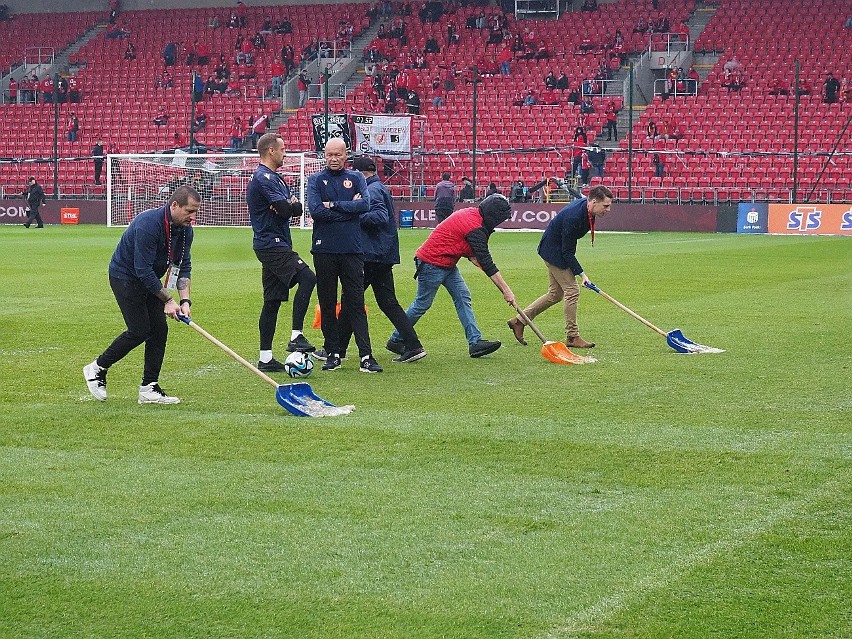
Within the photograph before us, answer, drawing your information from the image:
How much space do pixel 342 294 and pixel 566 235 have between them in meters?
2.54

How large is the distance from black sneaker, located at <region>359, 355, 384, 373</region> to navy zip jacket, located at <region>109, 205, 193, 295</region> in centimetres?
219

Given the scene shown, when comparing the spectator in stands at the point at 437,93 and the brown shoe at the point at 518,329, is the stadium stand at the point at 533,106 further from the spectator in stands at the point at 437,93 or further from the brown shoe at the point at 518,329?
the brown shoe at the point at 518,329

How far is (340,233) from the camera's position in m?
10.7

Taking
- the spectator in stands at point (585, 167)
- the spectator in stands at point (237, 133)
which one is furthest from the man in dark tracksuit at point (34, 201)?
the spectator in stands at point (585, 167)

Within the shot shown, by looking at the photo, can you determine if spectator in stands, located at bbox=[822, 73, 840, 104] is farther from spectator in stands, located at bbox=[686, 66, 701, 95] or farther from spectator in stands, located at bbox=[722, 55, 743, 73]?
spectator in stands, located at bbox=[686, 66, 701, 95]

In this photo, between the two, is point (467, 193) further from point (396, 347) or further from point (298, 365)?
point (298, 365)

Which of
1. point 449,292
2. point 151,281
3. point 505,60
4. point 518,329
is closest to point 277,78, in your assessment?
point 505,60

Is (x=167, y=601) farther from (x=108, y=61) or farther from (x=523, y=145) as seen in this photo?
(x=108, y=61)

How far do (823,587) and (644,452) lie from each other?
2435 millimetres

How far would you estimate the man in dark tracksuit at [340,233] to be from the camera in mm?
10656

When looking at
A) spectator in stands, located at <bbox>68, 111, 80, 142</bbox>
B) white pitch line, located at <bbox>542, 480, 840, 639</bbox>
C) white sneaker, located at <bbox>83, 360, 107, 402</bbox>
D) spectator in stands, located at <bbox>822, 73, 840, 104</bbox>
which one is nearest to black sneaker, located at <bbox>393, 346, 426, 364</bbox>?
white sneaker, located at <bbox>83, 360, 107, 402</bbox>

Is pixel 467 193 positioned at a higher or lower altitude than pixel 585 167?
lower

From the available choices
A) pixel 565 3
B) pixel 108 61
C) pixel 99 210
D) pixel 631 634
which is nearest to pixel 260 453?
pixel 631 634

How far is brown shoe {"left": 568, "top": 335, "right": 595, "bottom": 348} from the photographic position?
40.9 feet
